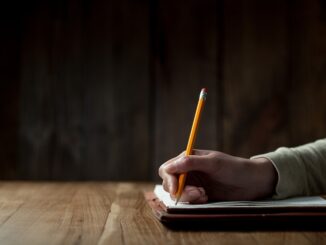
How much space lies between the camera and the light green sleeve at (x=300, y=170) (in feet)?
3.27

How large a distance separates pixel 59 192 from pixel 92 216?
403mm

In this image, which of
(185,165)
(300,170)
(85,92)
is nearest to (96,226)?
(185,165)

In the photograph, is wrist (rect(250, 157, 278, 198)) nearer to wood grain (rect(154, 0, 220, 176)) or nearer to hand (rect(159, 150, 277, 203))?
hand (rect(159, 150, 277, 203))

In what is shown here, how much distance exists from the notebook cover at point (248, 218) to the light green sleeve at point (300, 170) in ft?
0.62

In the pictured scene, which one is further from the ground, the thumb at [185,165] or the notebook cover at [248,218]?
the thumb at [185,165]

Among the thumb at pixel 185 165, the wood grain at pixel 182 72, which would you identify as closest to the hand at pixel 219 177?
the thumb at pixel 185 165

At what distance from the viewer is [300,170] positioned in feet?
3.44

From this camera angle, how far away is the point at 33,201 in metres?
1.06

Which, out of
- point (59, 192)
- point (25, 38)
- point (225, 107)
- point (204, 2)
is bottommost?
point (59, 192)

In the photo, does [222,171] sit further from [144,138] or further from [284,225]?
[144,138]

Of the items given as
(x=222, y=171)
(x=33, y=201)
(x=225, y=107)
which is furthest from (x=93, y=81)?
(x=222, y=171)

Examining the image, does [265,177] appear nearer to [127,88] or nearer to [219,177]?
[219,177]

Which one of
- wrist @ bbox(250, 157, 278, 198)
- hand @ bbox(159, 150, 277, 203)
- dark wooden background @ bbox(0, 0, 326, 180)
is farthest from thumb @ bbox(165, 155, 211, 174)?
dark wooden background @ bbox(0, 0, 326, 180)

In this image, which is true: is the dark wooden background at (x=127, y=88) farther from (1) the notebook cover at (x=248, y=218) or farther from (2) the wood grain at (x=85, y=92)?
(1) the notebook cover at (x=248, y=218)
